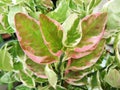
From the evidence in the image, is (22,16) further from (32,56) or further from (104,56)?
(104,56)

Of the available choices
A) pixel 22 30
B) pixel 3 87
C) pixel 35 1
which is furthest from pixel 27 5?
pixel 3 87

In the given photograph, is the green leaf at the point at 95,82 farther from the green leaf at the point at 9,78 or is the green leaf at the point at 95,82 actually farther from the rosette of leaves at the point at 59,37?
the green leaf at the point at 9,78

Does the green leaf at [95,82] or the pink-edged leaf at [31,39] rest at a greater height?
the pink-edged leaf at [31,39]

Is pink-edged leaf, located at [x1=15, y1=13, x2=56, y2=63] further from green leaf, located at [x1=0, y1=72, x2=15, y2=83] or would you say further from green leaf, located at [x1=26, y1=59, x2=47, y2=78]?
green leaf, located at [x1=0, y1=72, x2=15, y2=83]

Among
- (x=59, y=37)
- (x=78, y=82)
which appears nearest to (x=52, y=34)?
(x=59, y=37)

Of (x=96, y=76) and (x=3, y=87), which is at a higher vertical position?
(x=96, y=76)

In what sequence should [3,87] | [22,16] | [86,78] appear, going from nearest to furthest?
[22,16] < [86,78] < [3,87]

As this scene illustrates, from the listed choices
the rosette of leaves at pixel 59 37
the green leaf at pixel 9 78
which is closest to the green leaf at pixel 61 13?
the rosette of leaves at pixel 59 37
